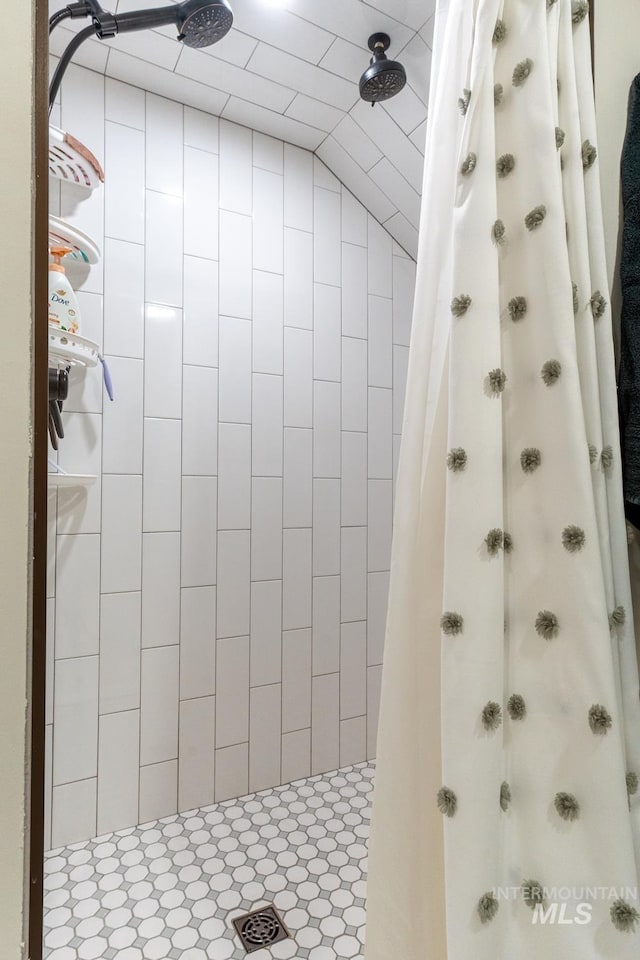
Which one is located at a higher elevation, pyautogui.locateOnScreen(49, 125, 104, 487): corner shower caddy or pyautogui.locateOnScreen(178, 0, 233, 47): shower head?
pyautogui.locateOnScreen(178, 0, 233, 47): shower head

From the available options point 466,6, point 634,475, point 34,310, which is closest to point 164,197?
point 466,6

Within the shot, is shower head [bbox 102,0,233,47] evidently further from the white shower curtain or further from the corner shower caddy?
the white shower curtain

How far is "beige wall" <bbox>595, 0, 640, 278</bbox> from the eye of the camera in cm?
77

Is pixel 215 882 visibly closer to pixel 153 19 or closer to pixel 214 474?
pixel 214 474

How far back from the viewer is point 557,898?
574 millimetres

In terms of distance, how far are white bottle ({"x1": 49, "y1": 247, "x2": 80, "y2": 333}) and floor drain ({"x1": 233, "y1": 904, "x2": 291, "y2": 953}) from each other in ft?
4.32

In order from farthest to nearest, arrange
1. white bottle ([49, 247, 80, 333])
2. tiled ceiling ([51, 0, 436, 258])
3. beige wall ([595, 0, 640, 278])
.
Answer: tiled ceiling ([51, 0, 436, 258]) → white bottle ([49, 247, 80, 333]) → beige wall ([595, 0, 640, 278])

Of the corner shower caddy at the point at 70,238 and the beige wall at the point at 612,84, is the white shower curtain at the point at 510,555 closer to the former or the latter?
the beige wall at the point at 612,84

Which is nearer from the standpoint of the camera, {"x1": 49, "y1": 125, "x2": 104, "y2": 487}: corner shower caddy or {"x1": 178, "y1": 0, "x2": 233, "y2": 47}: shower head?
{"x1": 178, "y1": 0, "x2": 233, "y2": 47}: shower head

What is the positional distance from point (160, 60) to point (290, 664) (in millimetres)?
1767

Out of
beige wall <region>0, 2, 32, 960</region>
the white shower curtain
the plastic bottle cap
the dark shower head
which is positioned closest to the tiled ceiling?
the dark shower head

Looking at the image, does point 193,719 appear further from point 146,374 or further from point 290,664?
point 146,374

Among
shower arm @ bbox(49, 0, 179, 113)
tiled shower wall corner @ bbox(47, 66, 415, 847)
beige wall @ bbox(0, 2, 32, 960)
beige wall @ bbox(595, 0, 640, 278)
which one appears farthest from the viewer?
tiled shower wall corner @ bbox(47, 66, 415, 847)

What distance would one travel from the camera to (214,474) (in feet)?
5.10
